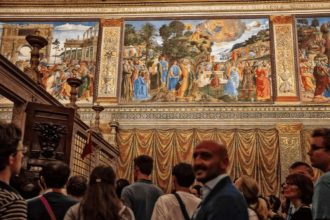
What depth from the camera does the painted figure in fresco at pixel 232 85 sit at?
46.7ft

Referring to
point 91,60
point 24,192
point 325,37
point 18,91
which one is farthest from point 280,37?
point 24,192

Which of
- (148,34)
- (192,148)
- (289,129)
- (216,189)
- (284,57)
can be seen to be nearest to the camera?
(216,189)

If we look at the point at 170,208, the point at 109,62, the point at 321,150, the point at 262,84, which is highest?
the point at 109,62

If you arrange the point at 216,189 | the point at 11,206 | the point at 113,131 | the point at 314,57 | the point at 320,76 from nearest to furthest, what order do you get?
the point at 11,206, the point at 216,189, the point at 113,131, the point at 320,76, the point at 314,57

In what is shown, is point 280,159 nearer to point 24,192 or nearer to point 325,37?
point 325,37

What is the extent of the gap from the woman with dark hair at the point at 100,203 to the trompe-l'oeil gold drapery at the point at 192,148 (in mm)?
10687

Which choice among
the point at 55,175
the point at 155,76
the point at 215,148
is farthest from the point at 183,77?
the point at 215,148

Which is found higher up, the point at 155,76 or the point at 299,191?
the point at 155,76

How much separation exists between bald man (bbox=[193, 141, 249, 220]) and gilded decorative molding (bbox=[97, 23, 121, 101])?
1240cm

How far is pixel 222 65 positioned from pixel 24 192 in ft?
39.3

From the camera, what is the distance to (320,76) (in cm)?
1411

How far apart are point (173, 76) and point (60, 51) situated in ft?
15.5

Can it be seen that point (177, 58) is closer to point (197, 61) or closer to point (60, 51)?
point (197, 61)

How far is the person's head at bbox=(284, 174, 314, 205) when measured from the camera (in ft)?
10.6
